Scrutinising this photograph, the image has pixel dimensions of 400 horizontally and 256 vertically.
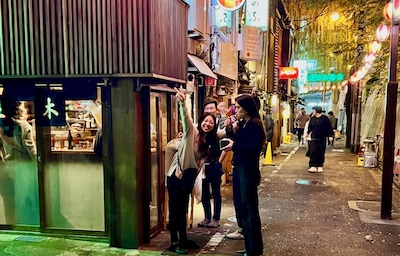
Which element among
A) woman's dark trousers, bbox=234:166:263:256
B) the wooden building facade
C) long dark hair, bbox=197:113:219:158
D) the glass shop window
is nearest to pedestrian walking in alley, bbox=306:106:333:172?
long dark hair, bbox=197:113:219:158

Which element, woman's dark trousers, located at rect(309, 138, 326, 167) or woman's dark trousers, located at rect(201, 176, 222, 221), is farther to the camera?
woman's dark trousers, located at rect(309, 138, 326, 167)

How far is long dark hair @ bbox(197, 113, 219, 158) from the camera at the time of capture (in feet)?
19.2

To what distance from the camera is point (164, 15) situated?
19.8ft

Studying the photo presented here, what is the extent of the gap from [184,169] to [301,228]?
9.33 ft

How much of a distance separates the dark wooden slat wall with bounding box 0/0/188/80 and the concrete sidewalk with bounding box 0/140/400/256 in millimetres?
2692

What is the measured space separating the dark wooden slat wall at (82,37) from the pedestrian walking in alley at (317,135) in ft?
28.7

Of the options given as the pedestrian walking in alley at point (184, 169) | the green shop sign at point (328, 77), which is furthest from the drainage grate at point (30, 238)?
the green shop sign at point (328, 77)

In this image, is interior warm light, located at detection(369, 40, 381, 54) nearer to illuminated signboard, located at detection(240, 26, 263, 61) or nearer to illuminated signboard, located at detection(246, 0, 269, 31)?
illuminated signboard, located at detection(240, 26, 263, 61)

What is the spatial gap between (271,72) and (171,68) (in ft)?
53.4

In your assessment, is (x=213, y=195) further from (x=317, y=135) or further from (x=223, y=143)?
(x=317, y=135)

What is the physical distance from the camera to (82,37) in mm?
5730

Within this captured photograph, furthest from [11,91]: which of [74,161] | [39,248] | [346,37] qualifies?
[346,37]

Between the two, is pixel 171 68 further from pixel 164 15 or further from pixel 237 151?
pixel 237 151

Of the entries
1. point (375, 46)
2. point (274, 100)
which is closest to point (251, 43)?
point (375, 46)
